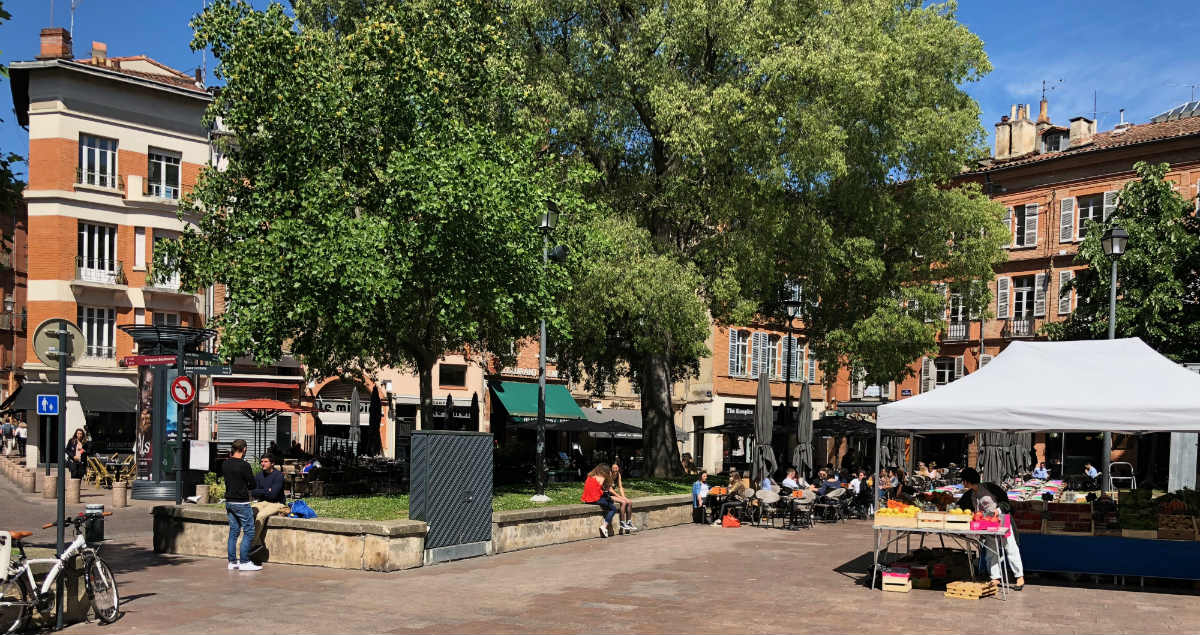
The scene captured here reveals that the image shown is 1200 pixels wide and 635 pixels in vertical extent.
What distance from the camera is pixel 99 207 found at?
37.0 meters

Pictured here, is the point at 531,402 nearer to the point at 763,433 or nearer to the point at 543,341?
the point at 763,433

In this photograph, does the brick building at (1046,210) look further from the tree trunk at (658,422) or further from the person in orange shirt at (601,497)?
the person in orange shirt at (601,497)

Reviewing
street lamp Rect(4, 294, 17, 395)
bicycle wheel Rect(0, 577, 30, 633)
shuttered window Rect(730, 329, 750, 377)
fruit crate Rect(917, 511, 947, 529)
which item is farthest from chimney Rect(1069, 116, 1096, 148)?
street lamp Rect(4, 294, 17, 395)

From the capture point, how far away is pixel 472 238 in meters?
17.7

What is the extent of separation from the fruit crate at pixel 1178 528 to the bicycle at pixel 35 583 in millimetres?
12361

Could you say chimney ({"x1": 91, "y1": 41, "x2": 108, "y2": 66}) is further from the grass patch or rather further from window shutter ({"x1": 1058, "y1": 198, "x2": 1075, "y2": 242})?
window shutter ({"x1": 1058, "y1": 198, "x2": 1075, "y2": 242})

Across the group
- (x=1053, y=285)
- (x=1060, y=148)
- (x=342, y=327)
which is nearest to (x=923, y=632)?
(x=342, y=327)

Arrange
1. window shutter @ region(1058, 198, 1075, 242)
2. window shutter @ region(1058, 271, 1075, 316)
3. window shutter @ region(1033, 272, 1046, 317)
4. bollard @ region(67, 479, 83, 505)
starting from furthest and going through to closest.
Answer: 1. window shutter @ region(1033, 272, 1046, 317)
2. window shutter @ region(1058, 198, 1075, 242)
3. window shutter @ region(1058, 271, 1075, 316)
4. bollard @ region(67, 479, 83, 505)

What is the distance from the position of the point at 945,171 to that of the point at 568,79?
A: 10.1 metres

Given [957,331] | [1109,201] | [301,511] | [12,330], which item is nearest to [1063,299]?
[1109,201]

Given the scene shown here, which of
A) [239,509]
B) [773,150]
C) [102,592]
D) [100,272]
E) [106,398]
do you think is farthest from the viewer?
[100,272]

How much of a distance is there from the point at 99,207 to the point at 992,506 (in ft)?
111

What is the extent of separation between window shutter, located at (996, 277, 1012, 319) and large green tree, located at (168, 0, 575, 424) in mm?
33532

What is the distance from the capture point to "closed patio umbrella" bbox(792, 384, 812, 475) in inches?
1025
